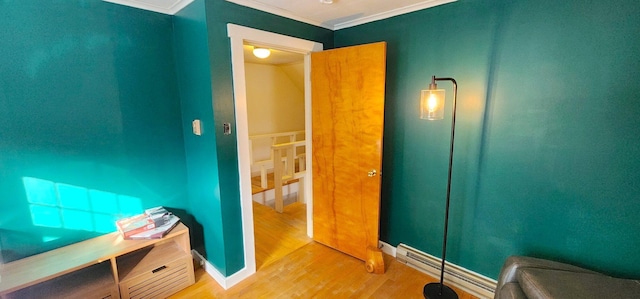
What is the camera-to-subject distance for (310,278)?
7.05 feet

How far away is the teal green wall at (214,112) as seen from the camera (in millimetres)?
1783

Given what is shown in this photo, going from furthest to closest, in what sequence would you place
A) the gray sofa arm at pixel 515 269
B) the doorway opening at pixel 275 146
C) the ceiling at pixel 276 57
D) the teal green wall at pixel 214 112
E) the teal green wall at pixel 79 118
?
1. the ceiling at pixel 276 57
2. the doorway opening at pixel 275 146
3. the teal green wall at pixel 214 112
4. the teal green wall at pixel 79 118
5. the gray sofa arm at pixel 515 269

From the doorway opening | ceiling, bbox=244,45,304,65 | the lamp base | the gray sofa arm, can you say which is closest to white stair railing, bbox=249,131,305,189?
the doorway opening

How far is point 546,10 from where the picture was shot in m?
1.54

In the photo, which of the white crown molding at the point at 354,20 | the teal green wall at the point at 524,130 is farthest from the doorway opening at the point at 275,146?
the teal green wall at the point at 524,130

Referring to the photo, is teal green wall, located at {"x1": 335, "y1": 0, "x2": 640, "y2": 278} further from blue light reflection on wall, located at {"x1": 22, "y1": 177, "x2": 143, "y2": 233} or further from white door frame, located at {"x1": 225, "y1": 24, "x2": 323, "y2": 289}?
blue light reflection on wall, located at {"x1": 22, "y1": 177, "x2": 143, "y2": 233}

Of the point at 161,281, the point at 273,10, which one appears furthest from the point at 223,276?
the point at 273,10

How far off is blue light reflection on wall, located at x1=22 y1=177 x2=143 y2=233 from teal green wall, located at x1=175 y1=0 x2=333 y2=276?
533 mm

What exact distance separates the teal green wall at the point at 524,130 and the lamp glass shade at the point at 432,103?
0.37m

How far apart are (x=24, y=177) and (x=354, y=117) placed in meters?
2.23

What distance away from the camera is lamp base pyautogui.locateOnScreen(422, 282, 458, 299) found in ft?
6.23

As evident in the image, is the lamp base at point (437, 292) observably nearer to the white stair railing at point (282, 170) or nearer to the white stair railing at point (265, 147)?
the white stair railing at point (282, 170)

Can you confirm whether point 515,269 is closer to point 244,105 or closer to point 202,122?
point 244,105

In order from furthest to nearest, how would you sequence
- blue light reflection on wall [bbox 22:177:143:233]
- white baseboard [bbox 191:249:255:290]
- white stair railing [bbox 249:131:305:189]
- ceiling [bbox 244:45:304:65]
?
1. white stair railing [bbox 249:131:305:189]
2. ceiling [bbox 244:45:304:65]
3. white baseboard [bbox 191:249:255:290]
4. blue light reflection on wall [bbox 22:177:143:233]
